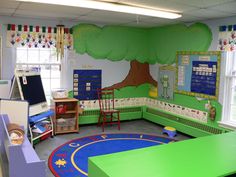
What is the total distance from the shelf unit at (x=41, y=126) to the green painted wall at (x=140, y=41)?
1.85 metres

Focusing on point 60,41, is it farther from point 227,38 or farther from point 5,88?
point 227,38

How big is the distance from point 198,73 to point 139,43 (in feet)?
6.93

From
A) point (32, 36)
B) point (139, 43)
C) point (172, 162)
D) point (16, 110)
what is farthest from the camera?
point (139, 43)

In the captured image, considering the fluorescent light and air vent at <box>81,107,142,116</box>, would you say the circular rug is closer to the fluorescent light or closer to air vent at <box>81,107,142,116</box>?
air vent at <box>81,107,142,116</box>

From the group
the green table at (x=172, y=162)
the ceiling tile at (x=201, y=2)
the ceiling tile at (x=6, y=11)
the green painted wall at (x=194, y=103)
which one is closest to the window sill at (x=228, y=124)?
the green painted wall at (x=194, y=103)

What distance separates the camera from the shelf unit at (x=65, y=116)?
230 inches

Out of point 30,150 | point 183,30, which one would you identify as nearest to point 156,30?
point 183,30

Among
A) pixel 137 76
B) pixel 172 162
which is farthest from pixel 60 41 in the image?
pixel 172 162

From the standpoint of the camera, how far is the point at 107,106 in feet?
22.8

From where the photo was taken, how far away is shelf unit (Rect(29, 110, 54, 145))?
4.91 meters

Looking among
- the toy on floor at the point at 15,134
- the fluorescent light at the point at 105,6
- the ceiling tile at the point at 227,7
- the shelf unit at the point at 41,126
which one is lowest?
the shelf unit at the point at 41,126

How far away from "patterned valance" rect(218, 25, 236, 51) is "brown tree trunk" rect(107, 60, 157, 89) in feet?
7.71

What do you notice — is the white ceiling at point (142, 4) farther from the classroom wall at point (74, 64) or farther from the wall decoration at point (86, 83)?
the wall decoration at point (86, 83)

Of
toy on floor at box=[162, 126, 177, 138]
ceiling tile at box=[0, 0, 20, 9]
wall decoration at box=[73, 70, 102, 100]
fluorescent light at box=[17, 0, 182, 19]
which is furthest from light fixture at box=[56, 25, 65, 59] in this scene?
toy on floor at box=[162, 126, 177, 138]
